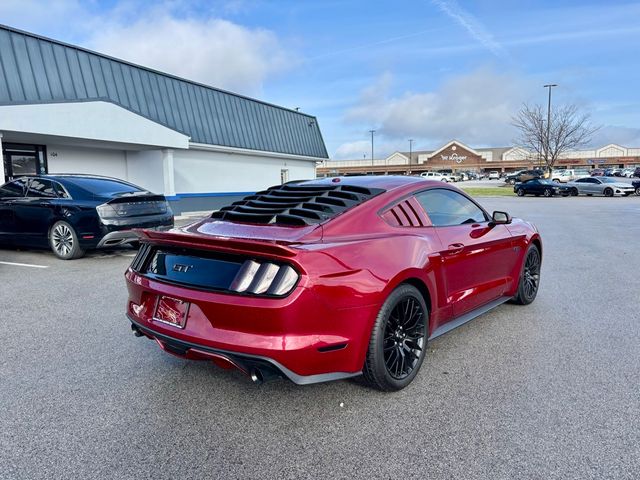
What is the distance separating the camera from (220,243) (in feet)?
9.73

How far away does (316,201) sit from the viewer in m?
3.64

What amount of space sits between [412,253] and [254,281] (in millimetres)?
1233

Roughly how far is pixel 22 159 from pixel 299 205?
14266 millimetres

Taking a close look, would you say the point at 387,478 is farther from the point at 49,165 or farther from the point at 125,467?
the point at 49,165

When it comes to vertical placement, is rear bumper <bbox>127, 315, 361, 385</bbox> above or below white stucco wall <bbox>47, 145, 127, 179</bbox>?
below

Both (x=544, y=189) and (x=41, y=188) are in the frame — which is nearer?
(x=41, y=188)

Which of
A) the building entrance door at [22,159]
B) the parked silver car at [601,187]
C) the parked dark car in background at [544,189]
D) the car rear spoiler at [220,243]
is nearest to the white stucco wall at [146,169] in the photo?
the building entrance door at [22,159]

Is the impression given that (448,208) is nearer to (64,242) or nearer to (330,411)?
(330,411)

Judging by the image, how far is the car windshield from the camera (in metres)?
8.52

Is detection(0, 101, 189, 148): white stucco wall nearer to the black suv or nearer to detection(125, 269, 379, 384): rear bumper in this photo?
detection(125, 269, 379, 384): rear bumper

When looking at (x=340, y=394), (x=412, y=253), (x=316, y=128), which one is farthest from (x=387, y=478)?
(x=316, y=128)

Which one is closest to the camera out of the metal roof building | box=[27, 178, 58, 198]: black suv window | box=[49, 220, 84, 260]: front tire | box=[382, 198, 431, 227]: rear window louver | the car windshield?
box=[382, 198, 431, 227]: rear window louver

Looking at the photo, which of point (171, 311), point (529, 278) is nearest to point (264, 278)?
point (171, 311)

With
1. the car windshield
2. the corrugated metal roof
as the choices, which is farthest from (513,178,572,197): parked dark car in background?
the car windshield
